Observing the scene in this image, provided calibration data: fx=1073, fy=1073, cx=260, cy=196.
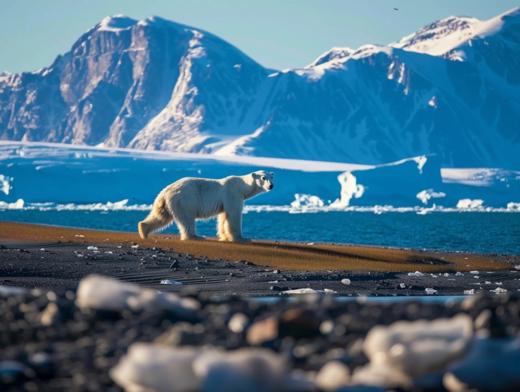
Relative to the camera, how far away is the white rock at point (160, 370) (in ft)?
15.9

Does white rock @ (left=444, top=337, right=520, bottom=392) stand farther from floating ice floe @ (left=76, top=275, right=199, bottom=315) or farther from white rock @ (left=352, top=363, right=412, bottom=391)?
floating ice floe @ (left=76, top=275, right=199, bottom=315)

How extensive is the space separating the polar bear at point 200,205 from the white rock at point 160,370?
14.0 meters

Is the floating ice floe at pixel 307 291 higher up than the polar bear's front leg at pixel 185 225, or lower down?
lower down

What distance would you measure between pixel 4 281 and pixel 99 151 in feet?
360

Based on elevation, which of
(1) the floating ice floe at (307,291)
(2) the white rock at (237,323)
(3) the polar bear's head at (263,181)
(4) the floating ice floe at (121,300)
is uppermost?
(3) the polar bear's head at (263,181)

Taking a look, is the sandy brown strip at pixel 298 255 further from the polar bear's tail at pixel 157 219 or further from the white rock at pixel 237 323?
the white rock at pixel 237 323

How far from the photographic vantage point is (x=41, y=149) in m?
114

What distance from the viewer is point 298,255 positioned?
18.3 metres

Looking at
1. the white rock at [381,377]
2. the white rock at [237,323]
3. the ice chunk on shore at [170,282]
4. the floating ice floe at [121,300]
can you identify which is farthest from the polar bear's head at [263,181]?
the white rock at [381,377]

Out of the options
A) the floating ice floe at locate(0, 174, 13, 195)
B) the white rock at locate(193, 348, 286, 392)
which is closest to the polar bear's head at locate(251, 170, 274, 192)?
the white rock at locate(193, 348, 286, 392)

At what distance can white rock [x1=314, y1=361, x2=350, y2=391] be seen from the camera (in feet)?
16.4

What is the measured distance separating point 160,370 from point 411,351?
3.87ft

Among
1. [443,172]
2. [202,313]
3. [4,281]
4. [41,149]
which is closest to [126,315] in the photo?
[202,313]

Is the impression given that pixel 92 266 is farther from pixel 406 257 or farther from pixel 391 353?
pixel 391 353
